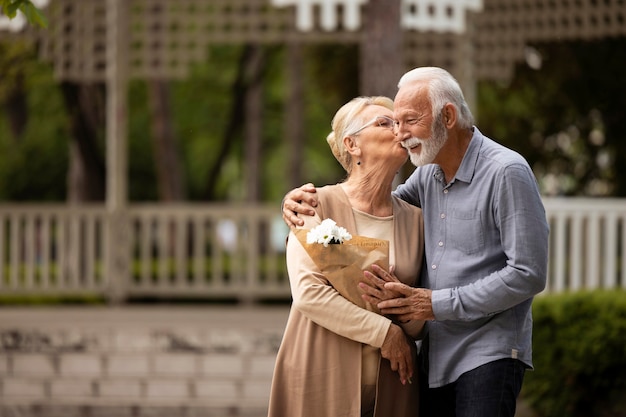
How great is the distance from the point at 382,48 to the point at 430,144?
5.50m

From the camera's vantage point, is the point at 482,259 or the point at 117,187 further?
the point at 117,187

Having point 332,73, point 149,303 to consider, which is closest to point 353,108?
point 149,303

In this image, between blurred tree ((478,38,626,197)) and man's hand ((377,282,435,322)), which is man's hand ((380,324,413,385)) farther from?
blurred tree ((478,38,626,197))

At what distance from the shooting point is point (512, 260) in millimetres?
3309

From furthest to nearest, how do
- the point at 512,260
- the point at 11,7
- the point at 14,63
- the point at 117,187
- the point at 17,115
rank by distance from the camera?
1. the point at 17,115
2. the point at 14,63
3. the point at 117,187
4. the point at 11,7
5. the point at 512,260

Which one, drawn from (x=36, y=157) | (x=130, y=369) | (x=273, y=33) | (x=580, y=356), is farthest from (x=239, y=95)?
(x=580, y=356)

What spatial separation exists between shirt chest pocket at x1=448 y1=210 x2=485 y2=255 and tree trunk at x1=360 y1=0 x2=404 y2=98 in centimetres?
533

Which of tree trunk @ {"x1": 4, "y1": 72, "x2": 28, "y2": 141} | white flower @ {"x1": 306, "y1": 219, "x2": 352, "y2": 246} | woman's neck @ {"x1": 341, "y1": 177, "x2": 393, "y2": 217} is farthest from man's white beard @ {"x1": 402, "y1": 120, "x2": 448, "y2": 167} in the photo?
tree trunk @ {"x1": 4, "y1": 72, "x2": 28, "y2": 141}

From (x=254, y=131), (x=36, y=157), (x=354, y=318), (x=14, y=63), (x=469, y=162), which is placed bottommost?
(x=36, y=157)

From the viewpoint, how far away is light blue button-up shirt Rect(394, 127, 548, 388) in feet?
10.9

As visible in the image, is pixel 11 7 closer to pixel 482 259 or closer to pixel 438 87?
pixel 438 87

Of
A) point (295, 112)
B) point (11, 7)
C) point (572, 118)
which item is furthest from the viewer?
point (295, 112)

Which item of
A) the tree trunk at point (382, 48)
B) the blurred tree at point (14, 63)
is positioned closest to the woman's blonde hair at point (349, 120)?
the tree trunk at point (382, 48)

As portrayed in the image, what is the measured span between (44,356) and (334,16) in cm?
387
